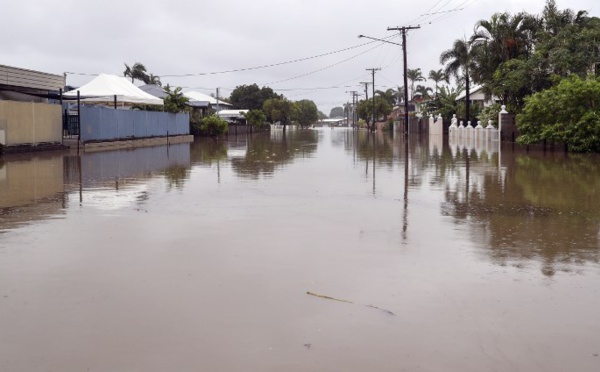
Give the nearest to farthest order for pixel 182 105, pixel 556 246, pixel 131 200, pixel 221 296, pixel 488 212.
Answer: pixel 221 296 → pixel 556 246 → pixel 488 212 → pixel 131 200 → pixel 182 105

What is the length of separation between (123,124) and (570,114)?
24.2 meters

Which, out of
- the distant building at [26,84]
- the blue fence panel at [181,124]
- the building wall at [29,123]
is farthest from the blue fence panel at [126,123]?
the blue fence panel at [181,124]

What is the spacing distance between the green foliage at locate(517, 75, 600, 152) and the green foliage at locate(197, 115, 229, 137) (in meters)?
32.9

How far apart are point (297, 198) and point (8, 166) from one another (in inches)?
497

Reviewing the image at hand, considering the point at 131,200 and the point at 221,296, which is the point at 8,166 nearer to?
the point at 131,200

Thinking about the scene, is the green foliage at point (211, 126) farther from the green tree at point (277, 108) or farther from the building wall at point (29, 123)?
the green tree at point (277, 108)

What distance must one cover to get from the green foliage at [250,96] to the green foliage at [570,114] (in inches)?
3601

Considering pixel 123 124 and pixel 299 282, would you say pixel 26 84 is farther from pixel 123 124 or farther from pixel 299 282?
pixel 299 282

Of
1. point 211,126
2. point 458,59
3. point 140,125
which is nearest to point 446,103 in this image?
point 458,59

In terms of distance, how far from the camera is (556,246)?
8539mm

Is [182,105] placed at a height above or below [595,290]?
above

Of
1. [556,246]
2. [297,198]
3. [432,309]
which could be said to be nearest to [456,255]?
[556,246]

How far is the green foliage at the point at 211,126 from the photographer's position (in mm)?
58656

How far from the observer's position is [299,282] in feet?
22.0
